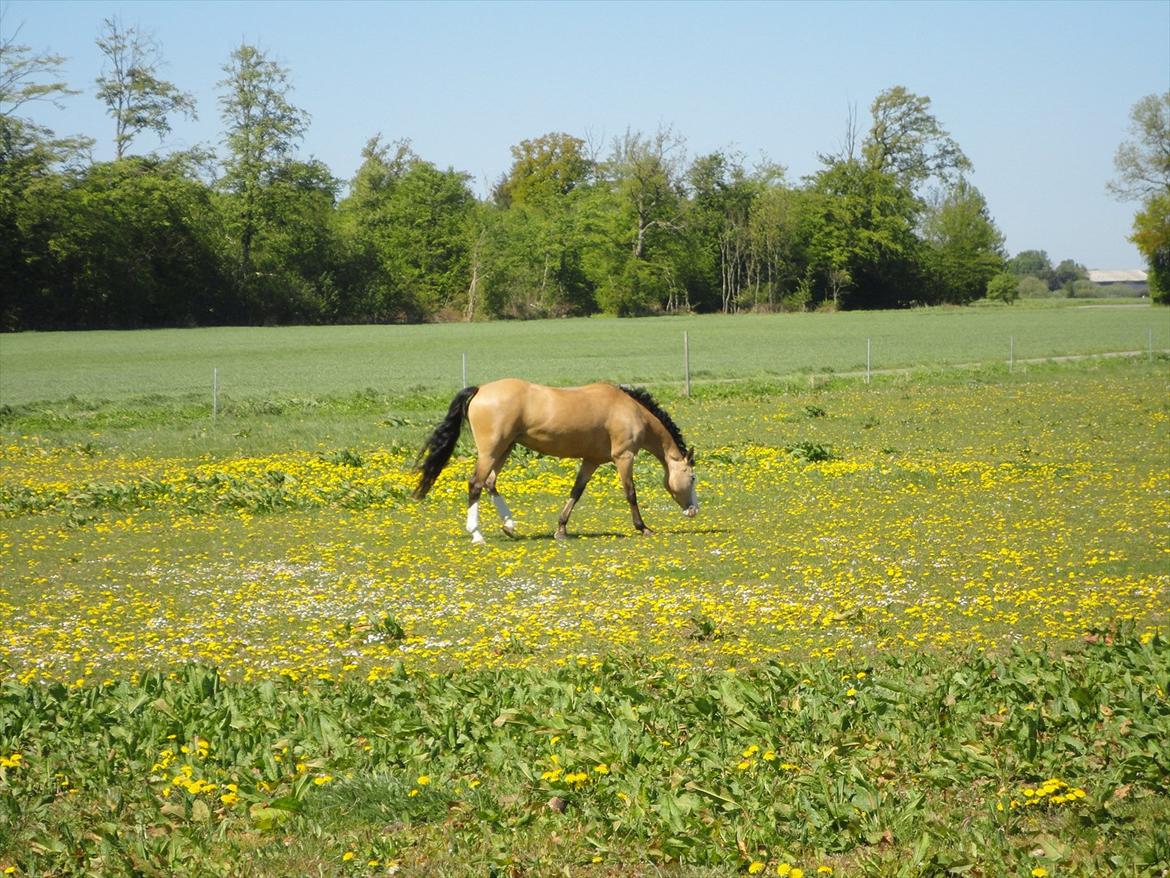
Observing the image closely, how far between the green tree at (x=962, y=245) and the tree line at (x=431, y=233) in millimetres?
279

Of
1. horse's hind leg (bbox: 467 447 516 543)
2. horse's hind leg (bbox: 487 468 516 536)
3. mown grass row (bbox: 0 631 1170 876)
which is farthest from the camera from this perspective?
horse's hind leg (bbox: 487 468 516 536)

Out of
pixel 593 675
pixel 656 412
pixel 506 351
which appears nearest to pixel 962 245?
pixel 506 351

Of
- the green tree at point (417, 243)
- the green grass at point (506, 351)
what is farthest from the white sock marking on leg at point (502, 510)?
the green tree at point (417, 243)

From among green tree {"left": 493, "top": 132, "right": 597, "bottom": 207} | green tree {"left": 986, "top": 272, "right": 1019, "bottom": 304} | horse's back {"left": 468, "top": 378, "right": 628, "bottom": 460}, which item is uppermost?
green tree {"left": 493, "top": 132, "right": 597, "bottom": 207}

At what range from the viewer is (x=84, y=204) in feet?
260

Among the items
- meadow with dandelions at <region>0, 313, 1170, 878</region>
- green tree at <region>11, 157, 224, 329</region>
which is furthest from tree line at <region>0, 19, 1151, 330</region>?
meadow with dandelions at <region>0, 313, 1170, 878</region>

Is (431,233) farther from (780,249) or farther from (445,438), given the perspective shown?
(445,438)

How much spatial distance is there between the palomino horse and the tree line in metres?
69.1

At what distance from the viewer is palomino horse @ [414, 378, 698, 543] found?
15836 mm

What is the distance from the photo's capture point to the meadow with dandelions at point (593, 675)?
6.02 meters

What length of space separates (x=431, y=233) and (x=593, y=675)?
10157 centimetres

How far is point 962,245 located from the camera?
126562mm

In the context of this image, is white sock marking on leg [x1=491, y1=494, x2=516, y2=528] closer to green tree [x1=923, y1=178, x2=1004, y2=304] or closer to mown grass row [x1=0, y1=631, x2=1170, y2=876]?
mown grass row [x1=0, y1=631, x2=1170, y2=876]

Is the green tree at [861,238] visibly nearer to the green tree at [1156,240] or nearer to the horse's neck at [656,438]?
the green tree at [1156,240]
